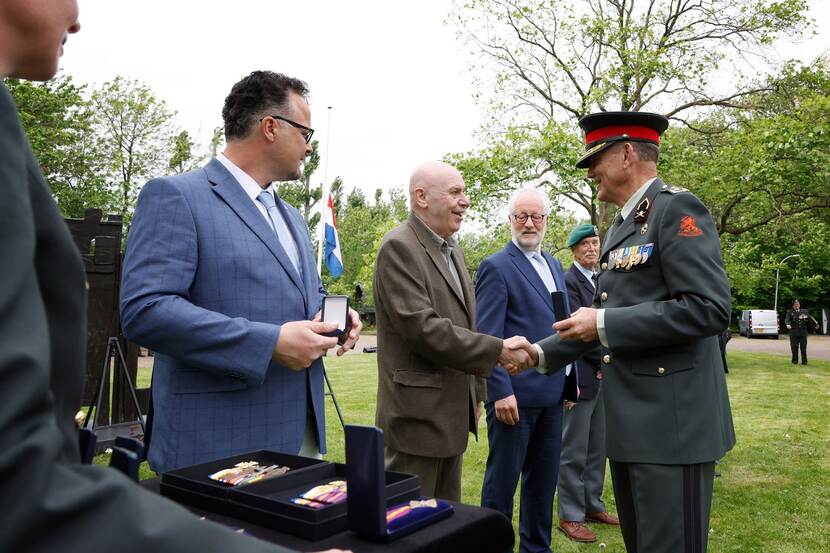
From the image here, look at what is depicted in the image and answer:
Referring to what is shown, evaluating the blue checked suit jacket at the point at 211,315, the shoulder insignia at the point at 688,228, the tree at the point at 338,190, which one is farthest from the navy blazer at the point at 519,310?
the tree at the point at 338,190

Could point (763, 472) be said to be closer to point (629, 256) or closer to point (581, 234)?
point (581, 234)

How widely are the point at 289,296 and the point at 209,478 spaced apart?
1029 millimetres

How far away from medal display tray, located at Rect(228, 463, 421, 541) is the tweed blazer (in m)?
1.74

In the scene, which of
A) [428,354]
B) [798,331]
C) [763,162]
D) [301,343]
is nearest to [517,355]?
[428,354]

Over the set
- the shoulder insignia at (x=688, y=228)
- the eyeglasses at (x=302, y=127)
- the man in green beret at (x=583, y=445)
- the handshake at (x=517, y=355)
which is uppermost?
the eyeglasses at (x=302, y=127)

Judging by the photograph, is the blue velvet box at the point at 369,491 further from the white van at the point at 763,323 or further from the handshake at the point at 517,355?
the white van at the point at 763,323

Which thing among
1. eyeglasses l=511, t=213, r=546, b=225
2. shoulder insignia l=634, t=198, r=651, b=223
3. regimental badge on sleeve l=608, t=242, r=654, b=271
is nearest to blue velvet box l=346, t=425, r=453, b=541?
regimental badge on sleeve l=608, t=242, r=654, b=271

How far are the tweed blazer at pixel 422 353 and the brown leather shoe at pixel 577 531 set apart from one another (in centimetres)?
195

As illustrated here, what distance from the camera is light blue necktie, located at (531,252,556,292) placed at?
468 centimetres

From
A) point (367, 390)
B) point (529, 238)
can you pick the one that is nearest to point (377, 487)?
point (529, 238)

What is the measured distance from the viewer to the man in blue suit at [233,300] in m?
2.18

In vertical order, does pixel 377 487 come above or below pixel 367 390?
above

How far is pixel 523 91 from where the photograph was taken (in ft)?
74.5

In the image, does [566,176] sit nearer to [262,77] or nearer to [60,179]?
[262,77]
